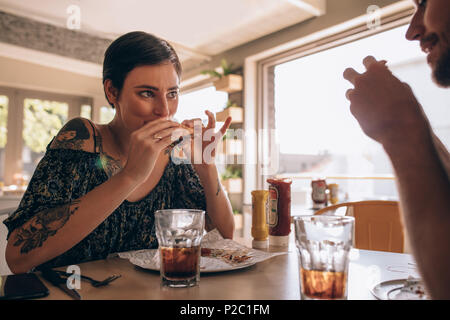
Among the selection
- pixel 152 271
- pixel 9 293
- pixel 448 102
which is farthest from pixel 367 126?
pixel 448 102

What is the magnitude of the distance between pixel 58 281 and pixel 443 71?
922 millimetres

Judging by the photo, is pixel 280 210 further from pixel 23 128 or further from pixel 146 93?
pixel 23 128

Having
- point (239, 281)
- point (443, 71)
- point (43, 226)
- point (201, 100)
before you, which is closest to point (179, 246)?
point (239, 281)

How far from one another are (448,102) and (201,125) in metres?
2.60

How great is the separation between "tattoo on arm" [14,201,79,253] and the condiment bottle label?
0.53 meters

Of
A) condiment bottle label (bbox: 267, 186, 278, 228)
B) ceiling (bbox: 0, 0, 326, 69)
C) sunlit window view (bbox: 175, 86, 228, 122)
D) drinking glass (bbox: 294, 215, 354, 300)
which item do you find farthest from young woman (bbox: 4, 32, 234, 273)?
sunlit window view (bbox: 175, 86, 228, 122)

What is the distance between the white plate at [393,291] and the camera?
59 cm

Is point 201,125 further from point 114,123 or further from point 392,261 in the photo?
point 392,261

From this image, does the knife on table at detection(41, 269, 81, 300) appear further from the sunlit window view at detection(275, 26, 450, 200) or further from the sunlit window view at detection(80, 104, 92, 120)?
the sunlit window view at detection(80, 104, 92, 120)

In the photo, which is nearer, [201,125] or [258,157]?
[201,125]

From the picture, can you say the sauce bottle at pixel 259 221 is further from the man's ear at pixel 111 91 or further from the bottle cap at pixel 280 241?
the man's ear at pixel 111 91

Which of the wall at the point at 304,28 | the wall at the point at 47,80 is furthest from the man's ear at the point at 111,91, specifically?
the wall at the point at 47,80

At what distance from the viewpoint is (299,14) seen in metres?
3.57

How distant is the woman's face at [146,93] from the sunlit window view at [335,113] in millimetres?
2138
